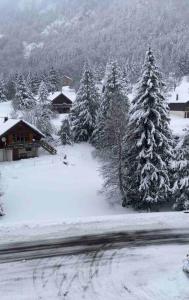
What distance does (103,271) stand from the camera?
46.4ft

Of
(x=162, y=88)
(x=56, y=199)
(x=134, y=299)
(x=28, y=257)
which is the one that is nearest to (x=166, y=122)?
(x=162, y=88)

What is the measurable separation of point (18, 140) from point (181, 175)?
26.1 meters

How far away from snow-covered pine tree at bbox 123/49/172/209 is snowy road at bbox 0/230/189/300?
44.7 ft

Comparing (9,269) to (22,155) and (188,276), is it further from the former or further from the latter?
(22,155)

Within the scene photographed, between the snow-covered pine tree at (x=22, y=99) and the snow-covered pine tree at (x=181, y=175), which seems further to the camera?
the snow-covered pine tree at (x=22, y=99)

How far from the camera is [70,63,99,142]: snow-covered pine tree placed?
53.4 metres

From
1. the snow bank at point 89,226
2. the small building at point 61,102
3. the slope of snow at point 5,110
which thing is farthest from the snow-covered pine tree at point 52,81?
the snow bank at point 89,226

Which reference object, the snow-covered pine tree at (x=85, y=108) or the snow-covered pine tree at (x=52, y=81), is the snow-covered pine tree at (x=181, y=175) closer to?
the snow-covered pine tree at (x=85, y=108)

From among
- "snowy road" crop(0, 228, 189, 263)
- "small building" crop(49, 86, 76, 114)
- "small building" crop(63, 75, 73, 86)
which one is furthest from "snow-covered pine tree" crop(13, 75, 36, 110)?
"small building" crop(63, 75, 73, 86)

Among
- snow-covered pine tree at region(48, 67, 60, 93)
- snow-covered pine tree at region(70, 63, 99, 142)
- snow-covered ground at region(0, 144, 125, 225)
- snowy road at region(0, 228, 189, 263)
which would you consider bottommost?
snow-covered ground at region(0, 144, 125, 225)

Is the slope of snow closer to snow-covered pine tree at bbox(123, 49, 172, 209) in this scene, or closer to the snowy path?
snow-covered pine tree at bbox(123, 49, 172, 209)

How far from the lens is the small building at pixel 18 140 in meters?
48.6

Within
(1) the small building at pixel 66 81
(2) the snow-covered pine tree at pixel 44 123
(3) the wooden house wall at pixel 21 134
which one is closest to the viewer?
(3) the wooden house wall at pixel 21 134

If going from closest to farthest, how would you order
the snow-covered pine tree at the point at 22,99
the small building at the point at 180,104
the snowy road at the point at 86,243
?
1. the snowy road at the point at 86,243
2. the snow-covered pine tree at the point at 22,99
3. the small building at the point at 180,104
